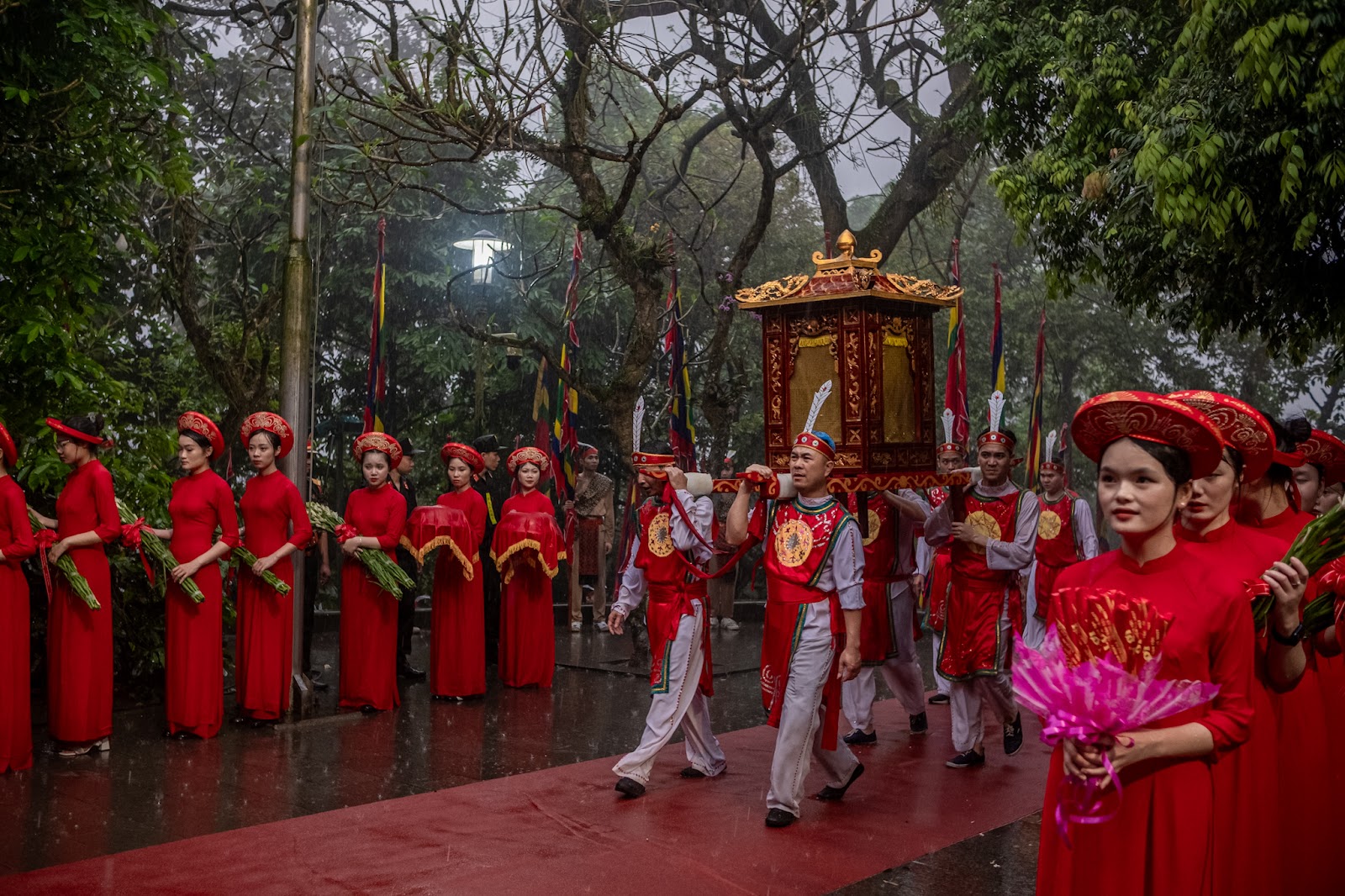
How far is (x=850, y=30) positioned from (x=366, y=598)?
24.8 feet

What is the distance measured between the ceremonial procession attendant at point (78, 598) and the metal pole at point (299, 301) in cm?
148

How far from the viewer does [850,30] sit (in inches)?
505

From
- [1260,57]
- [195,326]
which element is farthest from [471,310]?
[1260,57]

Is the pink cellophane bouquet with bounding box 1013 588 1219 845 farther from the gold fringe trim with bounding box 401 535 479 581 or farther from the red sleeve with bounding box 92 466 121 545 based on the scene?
the gold fringe trim with bounding box 401 535 479 581

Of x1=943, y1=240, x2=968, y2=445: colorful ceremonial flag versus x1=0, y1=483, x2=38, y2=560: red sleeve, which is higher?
x1=943, y1=240, x2=968, y2=445: colorful ceremonial flag

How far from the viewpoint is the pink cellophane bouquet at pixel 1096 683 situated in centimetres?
258

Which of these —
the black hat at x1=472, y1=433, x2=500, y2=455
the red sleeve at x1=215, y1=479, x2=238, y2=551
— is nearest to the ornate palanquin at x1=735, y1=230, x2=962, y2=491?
the red sleeve at x1=215, y1=479, x2=238, y2=551

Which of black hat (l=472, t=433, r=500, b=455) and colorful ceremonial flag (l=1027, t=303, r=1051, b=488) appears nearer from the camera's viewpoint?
black hat (l=472, t=433, r=500, b=455)

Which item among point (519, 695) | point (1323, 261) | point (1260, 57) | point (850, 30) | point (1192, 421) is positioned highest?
point (850, 30)

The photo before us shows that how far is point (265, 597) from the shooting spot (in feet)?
28.2

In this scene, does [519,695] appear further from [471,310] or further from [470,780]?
[471,310]

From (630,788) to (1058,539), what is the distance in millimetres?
3718

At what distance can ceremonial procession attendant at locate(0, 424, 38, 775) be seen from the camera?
22.8ft

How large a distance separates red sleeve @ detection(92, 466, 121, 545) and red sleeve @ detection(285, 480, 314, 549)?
121 cm
